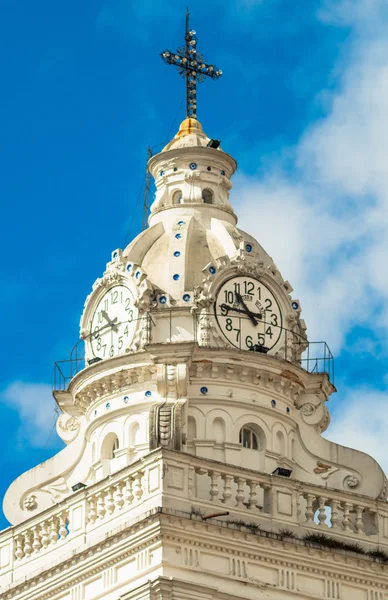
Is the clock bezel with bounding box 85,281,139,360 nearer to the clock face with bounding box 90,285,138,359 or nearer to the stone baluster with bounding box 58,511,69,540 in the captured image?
the clock face with bounding box 90,285,138,359

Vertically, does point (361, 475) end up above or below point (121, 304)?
below

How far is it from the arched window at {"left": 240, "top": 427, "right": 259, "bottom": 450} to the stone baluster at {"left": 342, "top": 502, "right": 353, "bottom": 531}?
2.76m

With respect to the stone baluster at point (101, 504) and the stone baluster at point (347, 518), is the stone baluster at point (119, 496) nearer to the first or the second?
the stone baluster at point (101, 504)

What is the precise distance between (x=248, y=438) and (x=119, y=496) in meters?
4.19

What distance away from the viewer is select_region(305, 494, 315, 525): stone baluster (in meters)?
35.5

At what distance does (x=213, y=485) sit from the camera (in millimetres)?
34625

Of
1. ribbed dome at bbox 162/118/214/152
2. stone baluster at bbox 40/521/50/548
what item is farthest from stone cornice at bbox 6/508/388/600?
ribbed dome at bbox 162/118/214/152

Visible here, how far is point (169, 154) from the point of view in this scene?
41.2 meters

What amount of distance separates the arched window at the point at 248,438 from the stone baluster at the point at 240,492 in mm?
2894

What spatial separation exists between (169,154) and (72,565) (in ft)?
33.0

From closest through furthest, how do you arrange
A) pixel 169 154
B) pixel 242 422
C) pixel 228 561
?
pixel 228 561
pixel 242 422
pixel 169 154

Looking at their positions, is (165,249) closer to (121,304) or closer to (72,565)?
(121,304)


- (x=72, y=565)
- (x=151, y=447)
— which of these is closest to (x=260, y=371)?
(x=151, y=447)

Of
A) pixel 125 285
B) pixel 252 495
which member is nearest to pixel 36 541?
pixel 252 495
